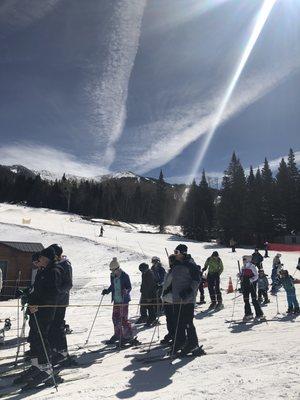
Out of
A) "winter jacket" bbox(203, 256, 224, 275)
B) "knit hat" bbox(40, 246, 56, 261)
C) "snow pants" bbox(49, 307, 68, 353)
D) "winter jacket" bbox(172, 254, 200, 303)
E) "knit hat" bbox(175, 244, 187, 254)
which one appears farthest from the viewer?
"winter jacket" bbox(203, 256, 224, 275)

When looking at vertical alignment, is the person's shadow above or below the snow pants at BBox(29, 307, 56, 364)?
below

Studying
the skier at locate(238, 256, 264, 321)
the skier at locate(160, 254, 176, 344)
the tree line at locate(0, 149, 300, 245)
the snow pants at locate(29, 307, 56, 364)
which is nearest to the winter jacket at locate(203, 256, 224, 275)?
the skier at locate(238, 256, 264, 321)

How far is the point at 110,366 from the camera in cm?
751

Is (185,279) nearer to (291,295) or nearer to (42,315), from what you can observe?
(42,315)

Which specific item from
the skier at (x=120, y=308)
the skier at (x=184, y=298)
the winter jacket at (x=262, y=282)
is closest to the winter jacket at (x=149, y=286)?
the skier at (x=120, y=308)

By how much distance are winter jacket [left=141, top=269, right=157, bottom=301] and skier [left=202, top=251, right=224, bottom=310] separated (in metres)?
2.82

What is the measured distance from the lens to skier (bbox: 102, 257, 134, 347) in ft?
31.9

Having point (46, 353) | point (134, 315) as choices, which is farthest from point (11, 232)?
point (46, 353)

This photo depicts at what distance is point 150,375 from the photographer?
6762 millimetres

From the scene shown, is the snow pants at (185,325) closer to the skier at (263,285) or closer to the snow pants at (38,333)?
the snow pants at (38,333)

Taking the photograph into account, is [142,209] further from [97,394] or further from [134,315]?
[97,394]

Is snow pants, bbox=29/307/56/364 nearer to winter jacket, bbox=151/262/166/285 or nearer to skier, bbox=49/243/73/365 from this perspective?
skier, bbox=49/243/73/365

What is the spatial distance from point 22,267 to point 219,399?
27461mm

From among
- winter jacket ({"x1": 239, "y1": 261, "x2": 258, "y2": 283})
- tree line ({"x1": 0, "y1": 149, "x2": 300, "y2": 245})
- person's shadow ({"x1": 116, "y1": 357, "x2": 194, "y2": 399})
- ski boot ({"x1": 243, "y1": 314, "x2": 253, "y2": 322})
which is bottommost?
person's shadow ({"x1": 116, "y1": 357, "x2": 194, "y2": 399})
